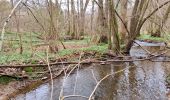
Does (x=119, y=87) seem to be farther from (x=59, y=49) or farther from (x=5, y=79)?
(x=59, y=49)

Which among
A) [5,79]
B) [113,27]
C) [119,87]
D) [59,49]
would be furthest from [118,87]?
[59,49]

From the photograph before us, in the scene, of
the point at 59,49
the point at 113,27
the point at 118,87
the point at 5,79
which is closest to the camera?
the point at 118,87

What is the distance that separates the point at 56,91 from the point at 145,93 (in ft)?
10.3

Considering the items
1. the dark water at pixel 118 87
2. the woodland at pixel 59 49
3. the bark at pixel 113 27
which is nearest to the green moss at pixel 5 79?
the woodland at pixel 59 49

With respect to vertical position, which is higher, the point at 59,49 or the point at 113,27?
the point at 113,27

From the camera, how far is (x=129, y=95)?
29.4 ft

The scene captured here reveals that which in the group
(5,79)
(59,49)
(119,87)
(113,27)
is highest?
(113,27)

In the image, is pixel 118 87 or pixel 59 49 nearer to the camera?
pixel 118 87

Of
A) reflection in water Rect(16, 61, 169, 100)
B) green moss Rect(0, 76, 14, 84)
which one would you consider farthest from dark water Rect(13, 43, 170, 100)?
green moss Rect(0, 76, 14, 84)

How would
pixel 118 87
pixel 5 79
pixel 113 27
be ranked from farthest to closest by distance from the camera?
pixel 113 27 < pixel 5 79 < pixel 118 87

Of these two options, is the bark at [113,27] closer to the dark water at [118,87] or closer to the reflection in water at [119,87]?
the dark water at [118,87]

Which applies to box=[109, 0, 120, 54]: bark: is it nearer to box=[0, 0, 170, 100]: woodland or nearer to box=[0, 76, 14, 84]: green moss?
box=[0, 0, 170, 100]: woodland

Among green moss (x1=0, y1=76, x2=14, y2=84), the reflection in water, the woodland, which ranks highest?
the woodland

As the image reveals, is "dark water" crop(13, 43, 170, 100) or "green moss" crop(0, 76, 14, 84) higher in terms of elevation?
"green moss" crop(0, 76, 14, 84)
